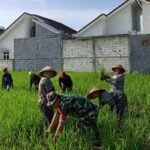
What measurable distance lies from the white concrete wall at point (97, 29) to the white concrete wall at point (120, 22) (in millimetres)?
406

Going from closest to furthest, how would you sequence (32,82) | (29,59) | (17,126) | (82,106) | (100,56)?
(82,106) < (17,126) < (32,82) < (100,56) < (29,59)

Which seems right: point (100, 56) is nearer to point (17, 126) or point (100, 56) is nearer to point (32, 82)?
point (32, 82)

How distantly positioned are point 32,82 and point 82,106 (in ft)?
22.3

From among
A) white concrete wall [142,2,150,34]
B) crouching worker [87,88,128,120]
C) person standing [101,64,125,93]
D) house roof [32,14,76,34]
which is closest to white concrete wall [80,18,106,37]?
house roof [32,14,76,34]

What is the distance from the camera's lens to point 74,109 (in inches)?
240

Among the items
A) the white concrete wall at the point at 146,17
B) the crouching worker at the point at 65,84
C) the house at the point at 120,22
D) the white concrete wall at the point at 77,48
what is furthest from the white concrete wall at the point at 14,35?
the crouching worker at the point at 65,84

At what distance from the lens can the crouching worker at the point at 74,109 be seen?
596 cm

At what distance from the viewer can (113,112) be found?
A: 7.72 meters

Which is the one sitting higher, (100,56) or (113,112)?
(100,56)

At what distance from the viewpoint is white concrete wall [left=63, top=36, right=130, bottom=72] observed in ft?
69.2

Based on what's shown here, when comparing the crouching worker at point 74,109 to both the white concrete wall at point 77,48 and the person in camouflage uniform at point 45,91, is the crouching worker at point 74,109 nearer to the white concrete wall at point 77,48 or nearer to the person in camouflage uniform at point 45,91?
the person in camouflage uniform at point 45,91

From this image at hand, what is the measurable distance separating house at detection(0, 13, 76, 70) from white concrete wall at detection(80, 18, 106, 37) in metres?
1.23

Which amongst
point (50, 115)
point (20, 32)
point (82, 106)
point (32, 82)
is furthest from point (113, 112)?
point (20, 32)

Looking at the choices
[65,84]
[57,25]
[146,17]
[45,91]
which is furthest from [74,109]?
[57,25]
